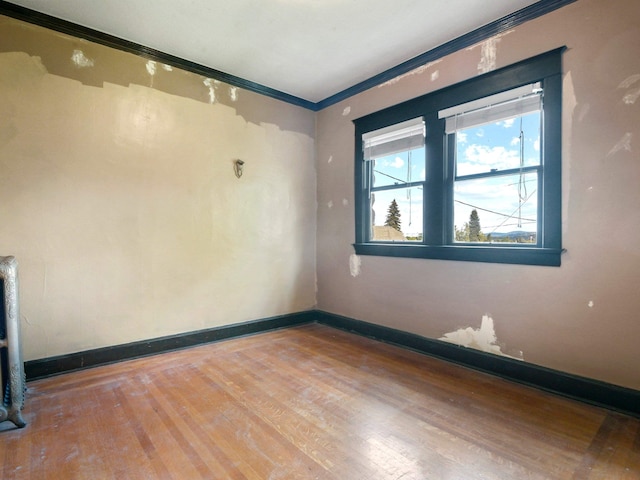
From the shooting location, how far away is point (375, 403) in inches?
91.5

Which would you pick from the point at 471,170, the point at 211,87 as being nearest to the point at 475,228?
the point at 471,170

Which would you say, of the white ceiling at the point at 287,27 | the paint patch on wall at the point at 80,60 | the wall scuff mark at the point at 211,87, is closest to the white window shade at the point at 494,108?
the white ceiling at the point at 287,27

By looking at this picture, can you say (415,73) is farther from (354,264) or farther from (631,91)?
(354,264)

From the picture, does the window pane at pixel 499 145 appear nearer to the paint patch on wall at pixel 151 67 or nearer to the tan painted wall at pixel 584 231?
the tan painted wall at pixel 584 231

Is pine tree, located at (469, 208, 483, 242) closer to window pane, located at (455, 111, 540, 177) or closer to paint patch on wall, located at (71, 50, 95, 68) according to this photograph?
window pane, located at (455, 111, 540, 177)

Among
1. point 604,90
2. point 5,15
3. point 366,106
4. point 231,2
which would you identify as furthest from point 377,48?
point 5,15

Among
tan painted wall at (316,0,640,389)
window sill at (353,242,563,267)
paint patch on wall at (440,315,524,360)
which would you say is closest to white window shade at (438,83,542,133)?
tan painted wall at (316,0,640,389)

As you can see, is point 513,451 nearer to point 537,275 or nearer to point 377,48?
point 537,275

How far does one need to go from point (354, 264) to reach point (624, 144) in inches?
105

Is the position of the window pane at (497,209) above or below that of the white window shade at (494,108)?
below

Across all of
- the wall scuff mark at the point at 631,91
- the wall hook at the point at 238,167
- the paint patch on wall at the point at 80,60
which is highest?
the paint patch on wall at the point at 80,60

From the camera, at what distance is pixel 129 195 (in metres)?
3.12

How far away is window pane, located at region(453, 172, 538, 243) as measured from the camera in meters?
2.70

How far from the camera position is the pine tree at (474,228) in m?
3.03
